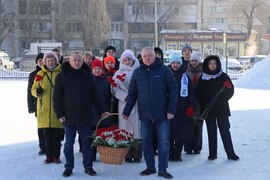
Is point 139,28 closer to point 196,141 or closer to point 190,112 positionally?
point 196,141

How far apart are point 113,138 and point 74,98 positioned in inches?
35.3

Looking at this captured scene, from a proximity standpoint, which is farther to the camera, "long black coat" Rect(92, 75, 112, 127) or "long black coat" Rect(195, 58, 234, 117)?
"long black coat" Rect(195, 58, 234, 117)

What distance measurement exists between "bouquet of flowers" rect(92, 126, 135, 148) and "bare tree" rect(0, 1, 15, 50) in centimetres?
5544

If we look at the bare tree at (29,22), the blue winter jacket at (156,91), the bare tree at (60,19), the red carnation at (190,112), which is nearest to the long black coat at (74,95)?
the blue winter jacket at (156,91)

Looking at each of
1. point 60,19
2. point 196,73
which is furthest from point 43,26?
point 196,73

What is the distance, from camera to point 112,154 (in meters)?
6.88

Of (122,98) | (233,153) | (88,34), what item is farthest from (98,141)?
(88,34)

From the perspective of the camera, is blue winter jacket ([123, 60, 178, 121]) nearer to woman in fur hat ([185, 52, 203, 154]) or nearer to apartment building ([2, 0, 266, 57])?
woman in fur hat ([185, 52, 203, 154])

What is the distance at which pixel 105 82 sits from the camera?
7527mm

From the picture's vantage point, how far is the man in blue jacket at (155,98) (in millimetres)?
6531

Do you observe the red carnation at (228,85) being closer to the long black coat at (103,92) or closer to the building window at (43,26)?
the long black coat at (103,92)

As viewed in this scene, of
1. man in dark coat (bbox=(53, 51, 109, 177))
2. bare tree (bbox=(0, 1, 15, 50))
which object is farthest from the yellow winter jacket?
bare tree (bbox=(0, 1, 15, 50))

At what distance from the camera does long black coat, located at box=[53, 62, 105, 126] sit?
21.8ft

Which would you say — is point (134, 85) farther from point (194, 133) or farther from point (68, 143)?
point (194, 133)
